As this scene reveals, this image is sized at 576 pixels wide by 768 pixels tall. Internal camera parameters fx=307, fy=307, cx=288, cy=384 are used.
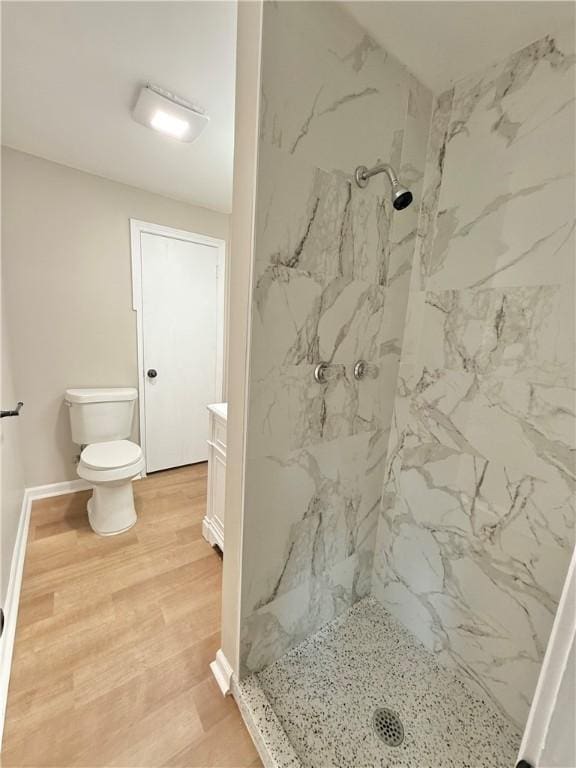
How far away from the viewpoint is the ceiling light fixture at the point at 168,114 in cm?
135

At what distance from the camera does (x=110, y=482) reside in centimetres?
189

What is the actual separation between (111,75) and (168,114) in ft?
0.83

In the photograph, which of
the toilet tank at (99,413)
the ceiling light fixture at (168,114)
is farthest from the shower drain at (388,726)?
the ceiling light fixture at (168,114)

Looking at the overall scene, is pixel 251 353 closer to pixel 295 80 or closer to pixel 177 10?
pixel 295 80

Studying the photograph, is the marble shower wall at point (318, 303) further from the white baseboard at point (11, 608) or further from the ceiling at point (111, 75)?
the white baseboard at point (11, 608)

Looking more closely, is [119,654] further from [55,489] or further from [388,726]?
[55,489]

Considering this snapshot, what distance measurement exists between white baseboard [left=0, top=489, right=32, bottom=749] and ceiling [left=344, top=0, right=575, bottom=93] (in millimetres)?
2541

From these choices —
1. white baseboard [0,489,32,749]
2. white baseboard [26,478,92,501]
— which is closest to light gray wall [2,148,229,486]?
white baseboard [26,478,92,501]

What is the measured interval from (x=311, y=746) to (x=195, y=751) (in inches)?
15.2

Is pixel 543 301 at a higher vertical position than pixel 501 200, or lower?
lower

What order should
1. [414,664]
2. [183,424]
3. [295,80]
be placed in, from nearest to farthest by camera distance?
1. [295,80]
2. [414,664]
3. [183,424]

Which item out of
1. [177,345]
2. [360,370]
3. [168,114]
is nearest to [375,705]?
[360,370]

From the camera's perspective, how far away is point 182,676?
1.24m

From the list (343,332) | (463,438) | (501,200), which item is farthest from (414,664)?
(501,200)
